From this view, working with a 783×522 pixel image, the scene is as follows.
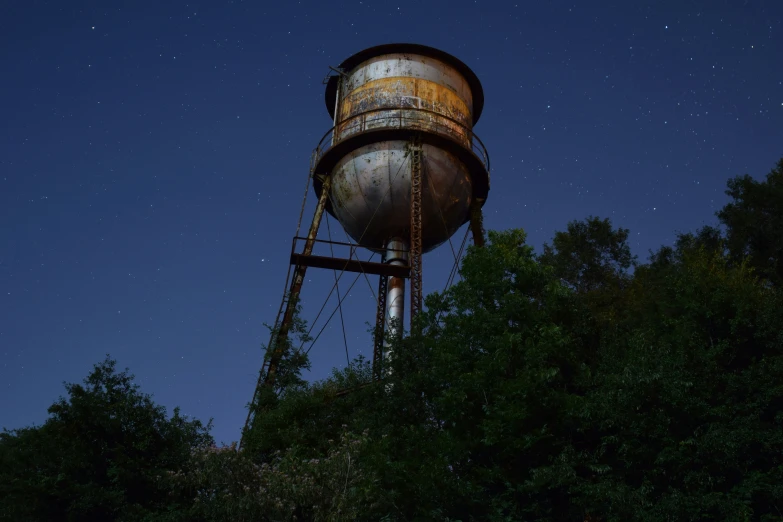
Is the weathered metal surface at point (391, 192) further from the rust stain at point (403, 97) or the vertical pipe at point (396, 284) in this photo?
the rust stain at point (403, 97)

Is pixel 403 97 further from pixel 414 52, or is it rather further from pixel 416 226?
pixel 416 226

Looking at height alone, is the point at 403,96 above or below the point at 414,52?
below

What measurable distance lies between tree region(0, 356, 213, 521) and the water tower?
3.53 m

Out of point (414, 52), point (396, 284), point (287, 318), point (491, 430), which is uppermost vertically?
point (414, 52)

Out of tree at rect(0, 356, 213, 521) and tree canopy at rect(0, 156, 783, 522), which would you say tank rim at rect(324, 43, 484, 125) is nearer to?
tree canopy at rect(0, 156, 783, 522)

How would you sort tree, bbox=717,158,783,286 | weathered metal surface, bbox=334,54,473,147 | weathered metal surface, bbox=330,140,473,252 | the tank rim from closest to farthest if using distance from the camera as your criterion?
weathered metal surface, bbox=330,140,473,252
weathered metal surface, bbox=334,54,473,147
the tank rim
tree, bbox=717,158,783,286

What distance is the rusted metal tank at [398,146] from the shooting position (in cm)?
2277

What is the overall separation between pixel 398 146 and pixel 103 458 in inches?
485

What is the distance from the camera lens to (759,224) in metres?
29.3

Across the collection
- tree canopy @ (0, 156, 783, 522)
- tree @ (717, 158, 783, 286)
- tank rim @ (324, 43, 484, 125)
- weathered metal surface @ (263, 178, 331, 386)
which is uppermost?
tank rim @ (324, 43, 484, 125)

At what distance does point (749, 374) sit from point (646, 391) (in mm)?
2764

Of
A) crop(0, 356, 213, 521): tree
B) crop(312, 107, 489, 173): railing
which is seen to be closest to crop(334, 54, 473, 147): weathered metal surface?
crop(312, 107, 489, 173): railing

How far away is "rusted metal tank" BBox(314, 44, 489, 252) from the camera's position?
22.8 metres

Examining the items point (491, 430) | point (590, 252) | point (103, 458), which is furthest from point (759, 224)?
point (103, 458)
